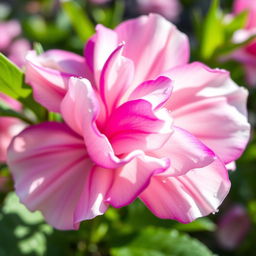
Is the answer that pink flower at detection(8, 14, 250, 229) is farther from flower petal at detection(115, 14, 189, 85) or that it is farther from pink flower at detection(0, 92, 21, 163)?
pink flower at detection(0, 92, 21, 163)

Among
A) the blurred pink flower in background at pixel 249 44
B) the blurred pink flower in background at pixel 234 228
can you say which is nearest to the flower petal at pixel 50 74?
the blurred pink flower in background at pixel 249 44

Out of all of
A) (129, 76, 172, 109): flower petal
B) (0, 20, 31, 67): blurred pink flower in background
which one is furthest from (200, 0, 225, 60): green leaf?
(0, 20, 31, 67): blurred pink flower in background

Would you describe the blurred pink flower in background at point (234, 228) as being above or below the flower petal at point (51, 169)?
below

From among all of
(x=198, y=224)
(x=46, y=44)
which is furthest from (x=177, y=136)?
(x=46, y=44)

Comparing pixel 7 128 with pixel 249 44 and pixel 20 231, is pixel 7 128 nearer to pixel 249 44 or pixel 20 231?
pixel 20 231

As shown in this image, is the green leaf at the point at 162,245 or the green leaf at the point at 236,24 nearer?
the green leaf at the point at 162,245

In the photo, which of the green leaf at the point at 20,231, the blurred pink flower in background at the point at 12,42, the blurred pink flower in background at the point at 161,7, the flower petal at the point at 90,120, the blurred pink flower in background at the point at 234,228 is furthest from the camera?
the blurred pink flower in background at the point at 161,7

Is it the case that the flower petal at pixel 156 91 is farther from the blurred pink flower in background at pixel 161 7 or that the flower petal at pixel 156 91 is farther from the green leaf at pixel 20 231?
the blurred pink flower in background at pixel 161 7
